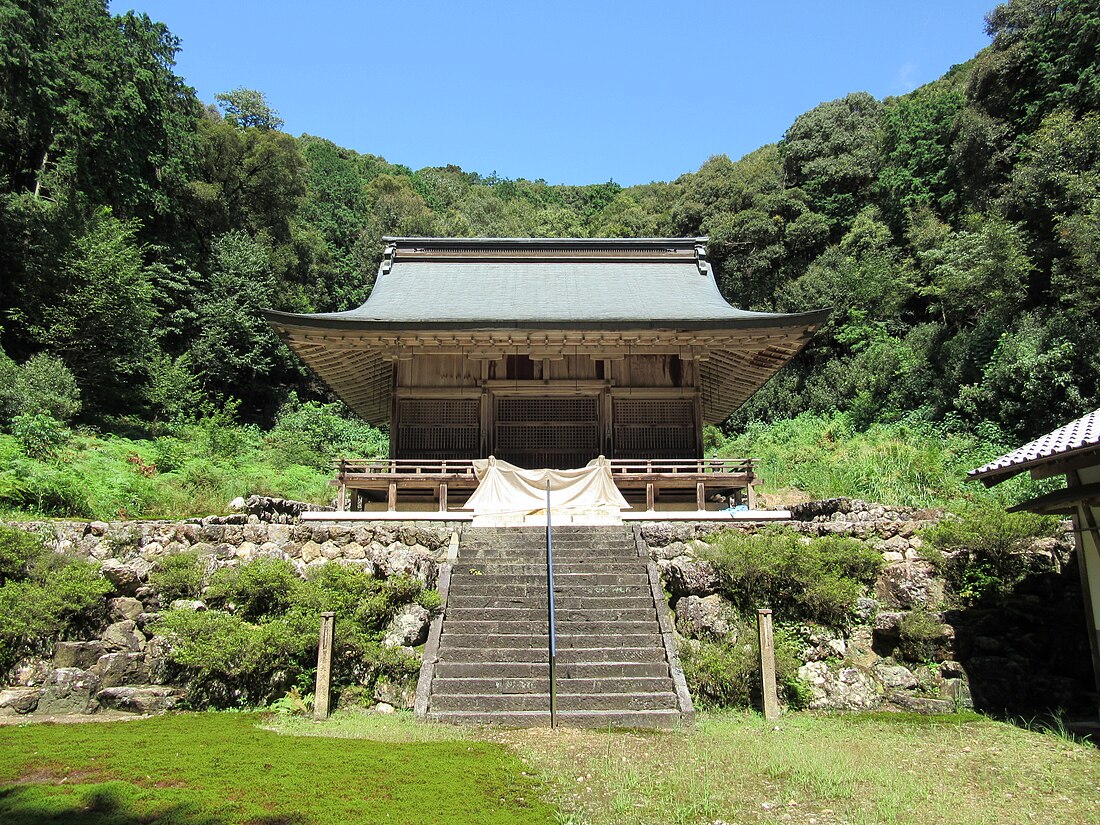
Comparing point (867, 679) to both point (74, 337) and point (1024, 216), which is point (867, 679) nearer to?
point (1024, 216)

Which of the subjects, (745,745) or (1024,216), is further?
(1024,216)

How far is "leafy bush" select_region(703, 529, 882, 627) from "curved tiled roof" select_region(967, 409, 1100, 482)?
2130 mm

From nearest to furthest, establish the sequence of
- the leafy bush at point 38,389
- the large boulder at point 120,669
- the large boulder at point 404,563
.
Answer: the large boulder at point 120,669, the large boulder at point 404,563, the leafy bush at point 38,389

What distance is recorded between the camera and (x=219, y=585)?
9.36 meters

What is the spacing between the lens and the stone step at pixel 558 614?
9445 millimetres

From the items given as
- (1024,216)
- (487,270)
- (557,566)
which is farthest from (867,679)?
(1024,216)

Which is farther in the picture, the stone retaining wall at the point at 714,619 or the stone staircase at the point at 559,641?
the stone retaining wall at the point at 714,619

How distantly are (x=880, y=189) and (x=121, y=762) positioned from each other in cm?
3988

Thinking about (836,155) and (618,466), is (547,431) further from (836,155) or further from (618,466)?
(836,155)

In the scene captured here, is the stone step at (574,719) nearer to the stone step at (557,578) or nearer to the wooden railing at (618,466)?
the stone step at (557,578)

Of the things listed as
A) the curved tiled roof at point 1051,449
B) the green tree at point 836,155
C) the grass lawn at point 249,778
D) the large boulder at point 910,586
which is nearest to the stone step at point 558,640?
the grass lawn at point 249,778

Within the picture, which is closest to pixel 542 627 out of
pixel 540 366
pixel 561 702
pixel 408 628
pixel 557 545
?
pixel 561 702

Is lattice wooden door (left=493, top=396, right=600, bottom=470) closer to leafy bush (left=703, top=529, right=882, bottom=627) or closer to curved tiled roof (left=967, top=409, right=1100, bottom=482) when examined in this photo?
leafy bush (left=703, top=529, right=882, bottom=627)

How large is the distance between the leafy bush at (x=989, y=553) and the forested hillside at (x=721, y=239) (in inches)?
516
